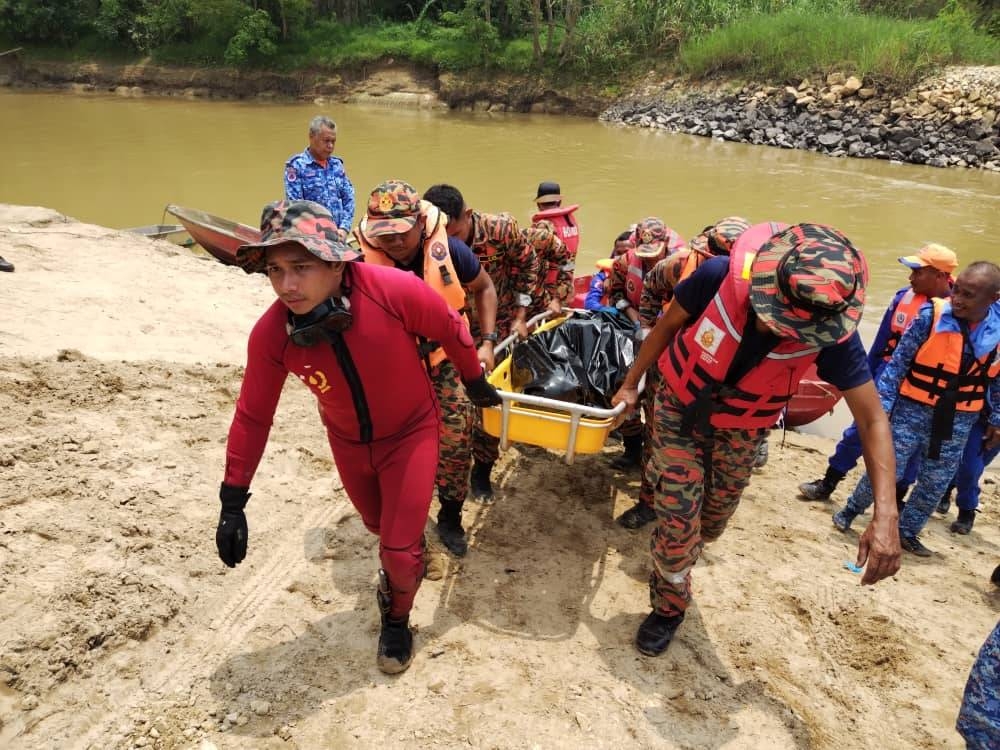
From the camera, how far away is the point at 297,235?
2.02m

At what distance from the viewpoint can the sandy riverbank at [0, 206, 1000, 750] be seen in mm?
2521

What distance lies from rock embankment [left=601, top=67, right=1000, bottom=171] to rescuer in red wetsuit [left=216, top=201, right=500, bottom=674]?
20383 mm

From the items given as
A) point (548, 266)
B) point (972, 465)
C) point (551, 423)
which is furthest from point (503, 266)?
point (972, 465)

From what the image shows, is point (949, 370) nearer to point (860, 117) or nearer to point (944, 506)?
point (944, 506)

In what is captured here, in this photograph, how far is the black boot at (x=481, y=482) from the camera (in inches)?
157

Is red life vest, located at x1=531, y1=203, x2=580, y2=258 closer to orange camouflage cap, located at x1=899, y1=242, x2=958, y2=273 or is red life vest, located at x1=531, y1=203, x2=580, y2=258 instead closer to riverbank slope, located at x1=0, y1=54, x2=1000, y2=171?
orange camouflage cap, located at x1=899, y1=242, x2=958, y2=273

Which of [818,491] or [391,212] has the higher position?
[391,212]

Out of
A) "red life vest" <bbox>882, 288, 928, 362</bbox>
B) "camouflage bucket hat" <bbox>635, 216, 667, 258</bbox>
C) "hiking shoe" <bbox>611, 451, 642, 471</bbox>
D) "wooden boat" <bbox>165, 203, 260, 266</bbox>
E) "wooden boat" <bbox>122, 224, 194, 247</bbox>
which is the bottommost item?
"hiking shoe" <bbox>611, 451, 642, 471</bbox>

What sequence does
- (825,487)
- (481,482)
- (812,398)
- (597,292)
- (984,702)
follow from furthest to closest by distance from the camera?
(597,292)
(812,398)
(825,487)
(481,482)
(984,702)

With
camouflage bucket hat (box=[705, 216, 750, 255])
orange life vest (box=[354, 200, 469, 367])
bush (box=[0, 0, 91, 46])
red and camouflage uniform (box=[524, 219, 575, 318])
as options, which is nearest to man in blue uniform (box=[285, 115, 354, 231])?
red and camouflage uniform (box=[524, 219, 575, 318])

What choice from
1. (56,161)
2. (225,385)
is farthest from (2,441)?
(56,161)

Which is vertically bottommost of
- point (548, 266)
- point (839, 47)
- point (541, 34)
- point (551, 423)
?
point (551, 423)

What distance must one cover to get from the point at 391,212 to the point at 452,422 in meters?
1.04

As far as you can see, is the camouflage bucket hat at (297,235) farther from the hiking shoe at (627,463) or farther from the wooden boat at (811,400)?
the wooden boat at (811,400)
